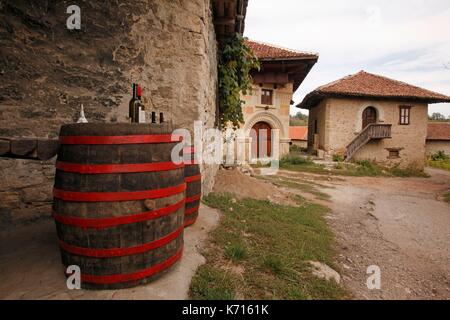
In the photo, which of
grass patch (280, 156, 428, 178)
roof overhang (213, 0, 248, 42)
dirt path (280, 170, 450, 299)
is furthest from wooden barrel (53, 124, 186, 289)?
grass patch (280, 156, 428, 178)

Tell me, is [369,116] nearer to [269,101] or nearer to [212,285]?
[269,101]

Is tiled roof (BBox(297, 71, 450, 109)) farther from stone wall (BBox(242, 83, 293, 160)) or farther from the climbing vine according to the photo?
the climbing vine

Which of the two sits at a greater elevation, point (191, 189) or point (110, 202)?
point (110, 202)

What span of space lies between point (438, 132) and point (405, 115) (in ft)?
62.4

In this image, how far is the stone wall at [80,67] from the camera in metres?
2.37

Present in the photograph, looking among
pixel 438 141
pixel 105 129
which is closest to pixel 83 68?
pixel 105 129

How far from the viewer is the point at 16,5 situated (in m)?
2.33

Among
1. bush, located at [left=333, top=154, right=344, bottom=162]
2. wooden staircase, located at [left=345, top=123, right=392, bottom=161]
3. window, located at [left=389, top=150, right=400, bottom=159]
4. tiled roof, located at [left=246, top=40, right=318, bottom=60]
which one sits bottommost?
bush, located at [left=333, top=154, right=344, bottom=162]

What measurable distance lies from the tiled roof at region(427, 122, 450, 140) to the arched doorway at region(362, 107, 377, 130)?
1884 centimetres

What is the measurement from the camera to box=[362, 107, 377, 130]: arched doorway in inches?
562

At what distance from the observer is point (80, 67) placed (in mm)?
2555

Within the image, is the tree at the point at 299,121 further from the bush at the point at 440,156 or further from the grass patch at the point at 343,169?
the grass patch at the point at 343,169

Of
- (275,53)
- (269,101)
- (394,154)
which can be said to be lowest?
(394,154)
